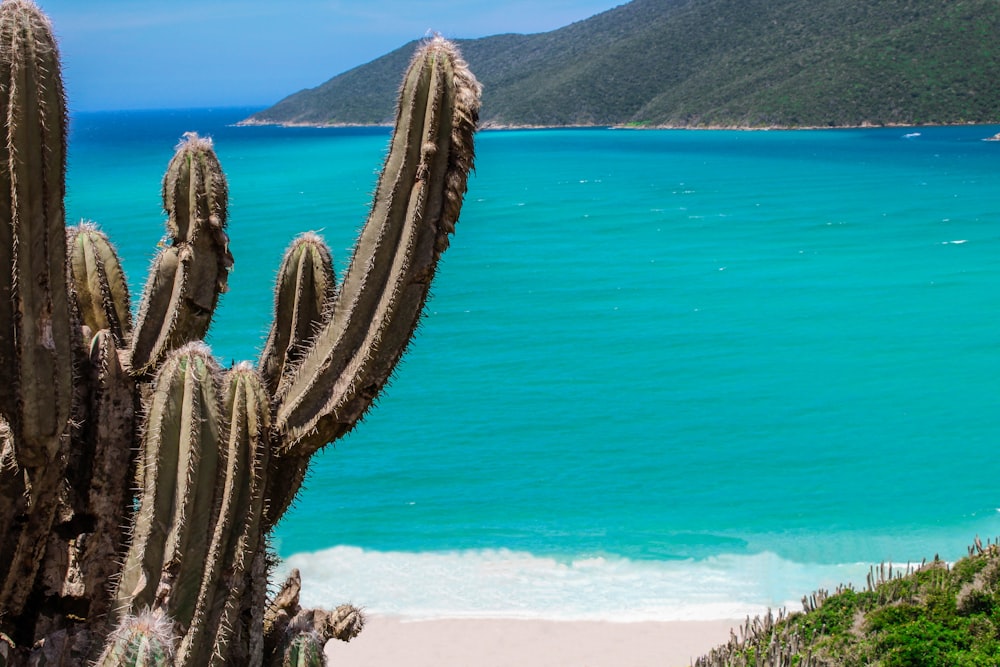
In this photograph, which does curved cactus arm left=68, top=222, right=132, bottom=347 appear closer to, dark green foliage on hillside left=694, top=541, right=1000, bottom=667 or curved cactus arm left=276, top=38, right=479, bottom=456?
curved cactus arm left=276, top=38, right=479, bottom=456

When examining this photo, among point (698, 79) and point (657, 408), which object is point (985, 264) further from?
point (698, 79)

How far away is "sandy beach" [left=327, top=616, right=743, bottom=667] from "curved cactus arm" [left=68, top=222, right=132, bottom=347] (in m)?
7.68

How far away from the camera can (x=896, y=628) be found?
382 inches

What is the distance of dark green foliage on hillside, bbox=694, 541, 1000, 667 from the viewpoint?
9.16 meters

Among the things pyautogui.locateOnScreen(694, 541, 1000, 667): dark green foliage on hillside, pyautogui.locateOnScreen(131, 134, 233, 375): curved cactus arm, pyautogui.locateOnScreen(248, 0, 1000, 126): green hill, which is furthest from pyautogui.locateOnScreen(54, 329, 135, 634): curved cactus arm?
pyautogui.locateOnScreen(248, 0, 1000, 126): green hill

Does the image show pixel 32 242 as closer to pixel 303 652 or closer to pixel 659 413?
pixel 303 652

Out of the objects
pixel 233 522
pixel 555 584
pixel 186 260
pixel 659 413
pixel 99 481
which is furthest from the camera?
pixel 659 413

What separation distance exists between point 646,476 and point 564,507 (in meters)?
2.39

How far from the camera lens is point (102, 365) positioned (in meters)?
4.93

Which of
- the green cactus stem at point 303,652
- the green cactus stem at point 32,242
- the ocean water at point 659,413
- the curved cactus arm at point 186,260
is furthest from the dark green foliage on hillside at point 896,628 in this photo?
the green cactus stem at point 32,242

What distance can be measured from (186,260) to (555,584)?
1070 cm

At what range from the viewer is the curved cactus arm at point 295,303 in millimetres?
5414

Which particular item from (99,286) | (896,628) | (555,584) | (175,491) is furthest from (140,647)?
(555,584)


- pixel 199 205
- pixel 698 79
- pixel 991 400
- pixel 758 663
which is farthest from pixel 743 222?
pixel 698 79
